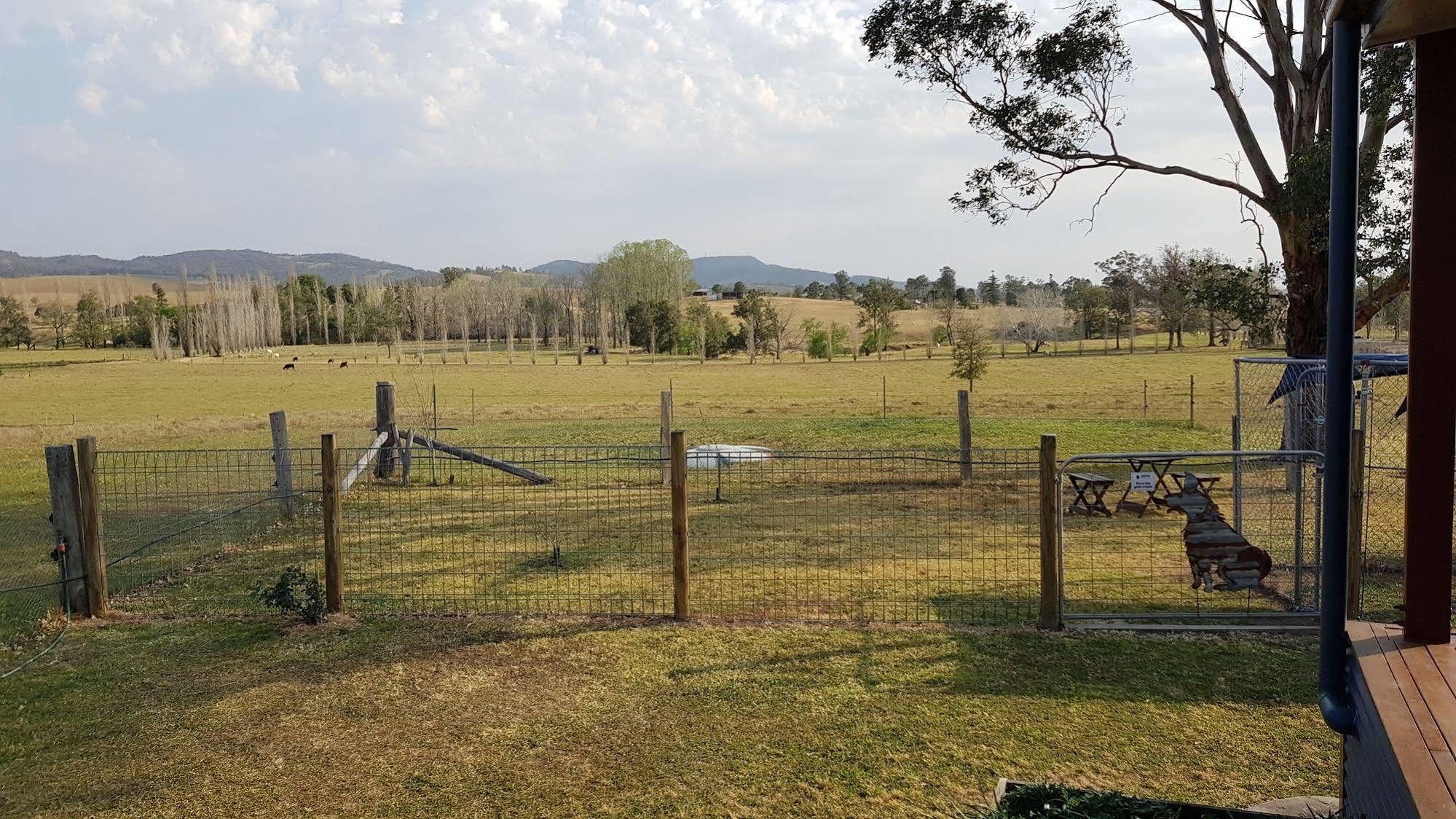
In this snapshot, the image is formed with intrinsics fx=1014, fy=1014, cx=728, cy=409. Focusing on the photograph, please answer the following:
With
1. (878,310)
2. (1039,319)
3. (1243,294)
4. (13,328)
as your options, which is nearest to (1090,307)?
(1039,319)

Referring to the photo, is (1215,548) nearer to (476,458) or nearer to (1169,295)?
(476,458)

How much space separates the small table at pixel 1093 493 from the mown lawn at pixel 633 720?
6.01 meters

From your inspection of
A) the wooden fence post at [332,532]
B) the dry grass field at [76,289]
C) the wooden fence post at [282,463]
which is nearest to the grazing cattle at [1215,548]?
the wooden fence post at [332,532]

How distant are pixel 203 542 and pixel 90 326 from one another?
98537 mm

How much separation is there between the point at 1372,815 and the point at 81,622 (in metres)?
8.99

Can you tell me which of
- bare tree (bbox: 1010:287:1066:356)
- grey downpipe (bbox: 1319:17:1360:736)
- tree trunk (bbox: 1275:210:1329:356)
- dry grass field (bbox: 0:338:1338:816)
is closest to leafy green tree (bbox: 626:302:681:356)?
bare tree (bbox: 1010:287:1066:356)

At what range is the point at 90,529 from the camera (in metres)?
8.53

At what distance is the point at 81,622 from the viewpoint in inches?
329

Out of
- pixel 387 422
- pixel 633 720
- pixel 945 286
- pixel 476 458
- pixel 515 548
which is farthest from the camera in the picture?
pixel 945 286

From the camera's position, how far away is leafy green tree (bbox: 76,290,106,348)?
9431 cm

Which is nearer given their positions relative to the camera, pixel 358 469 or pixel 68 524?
pixel 68 524

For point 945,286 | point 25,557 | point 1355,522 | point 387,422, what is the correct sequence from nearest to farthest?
point 1355,522 < point 25,557 < point 387,422 < point 945,286

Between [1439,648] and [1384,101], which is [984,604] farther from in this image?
[1384,101]

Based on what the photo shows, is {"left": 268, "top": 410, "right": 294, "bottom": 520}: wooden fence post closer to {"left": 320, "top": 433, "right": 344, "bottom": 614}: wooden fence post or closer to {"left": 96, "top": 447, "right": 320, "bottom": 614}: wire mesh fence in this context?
{"left": 96, "top": 447, "right": 320, "bottom": 614}: wire mesh fence
